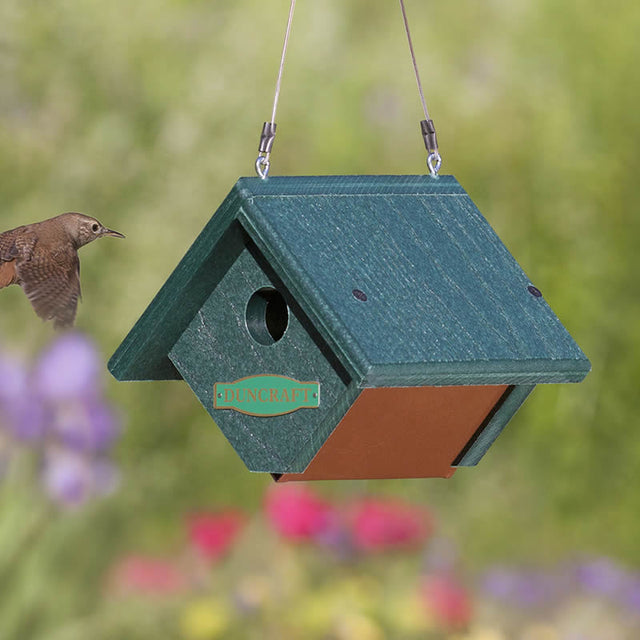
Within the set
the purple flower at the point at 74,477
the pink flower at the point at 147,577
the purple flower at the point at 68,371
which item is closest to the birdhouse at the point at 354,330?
the pink flower at the point at 147,577

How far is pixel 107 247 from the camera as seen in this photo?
6.20m

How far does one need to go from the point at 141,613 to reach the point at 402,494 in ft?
4.71

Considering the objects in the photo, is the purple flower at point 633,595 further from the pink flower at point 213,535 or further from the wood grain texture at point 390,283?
the wood grain texture at point 390,283

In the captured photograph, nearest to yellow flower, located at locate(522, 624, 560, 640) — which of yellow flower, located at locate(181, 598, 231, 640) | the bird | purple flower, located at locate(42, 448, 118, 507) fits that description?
yellow flower, located at locate(181, 598, 231, 640)

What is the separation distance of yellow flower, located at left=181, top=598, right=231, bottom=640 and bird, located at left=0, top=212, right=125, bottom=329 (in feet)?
8.16

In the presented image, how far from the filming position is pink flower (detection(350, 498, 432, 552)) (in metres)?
5.16

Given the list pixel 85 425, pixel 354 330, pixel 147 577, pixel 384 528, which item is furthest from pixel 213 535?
pixel 354 330

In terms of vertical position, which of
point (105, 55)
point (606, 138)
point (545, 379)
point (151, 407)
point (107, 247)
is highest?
point (545, 379)

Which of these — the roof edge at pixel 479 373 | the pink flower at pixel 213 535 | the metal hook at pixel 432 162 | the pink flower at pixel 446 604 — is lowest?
the pink flower at pixel 213 535

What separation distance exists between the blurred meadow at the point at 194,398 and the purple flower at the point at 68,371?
0.01 meters

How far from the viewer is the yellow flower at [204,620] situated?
5000mm

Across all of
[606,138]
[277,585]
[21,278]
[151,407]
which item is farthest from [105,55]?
[21,278]

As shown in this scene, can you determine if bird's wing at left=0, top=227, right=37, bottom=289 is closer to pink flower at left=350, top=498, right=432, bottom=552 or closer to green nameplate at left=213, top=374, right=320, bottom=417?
green nameplate at left=213, top=374, right=320, bottom=417

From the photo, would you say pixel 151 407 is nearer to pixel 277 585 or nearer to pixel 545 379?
pixel 277 585
